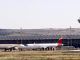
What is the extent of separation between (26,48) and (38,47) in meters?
4.77

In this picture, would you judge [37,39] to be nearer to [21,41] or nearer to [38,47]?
[21,41]

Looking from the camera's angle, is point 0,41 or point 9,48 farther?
point 0,41

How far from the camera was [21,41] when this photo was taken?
537 feet

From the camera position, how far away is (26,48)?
132 metres

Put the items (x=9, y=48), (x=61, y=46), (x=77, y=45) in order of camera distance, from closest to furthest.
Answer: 1. (x=9, y=48)
2. (x=61, y=46)
3. (x=77, y=45)

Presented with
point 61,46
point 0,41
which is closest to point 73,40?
point 61,46

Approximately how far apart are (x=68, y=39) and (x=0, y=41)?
111ft

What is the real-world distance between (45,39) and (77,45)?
16.6 meters

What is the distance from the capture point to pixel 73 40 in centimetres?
16662

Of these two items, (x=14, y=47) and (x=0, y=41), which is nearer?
(x=14, y=47)

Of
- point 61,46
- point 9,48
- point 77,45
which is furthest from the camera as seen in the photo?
point 77,45

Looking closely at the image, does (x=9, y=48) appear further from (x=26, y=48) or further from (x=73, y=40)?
(x=73, y=40)

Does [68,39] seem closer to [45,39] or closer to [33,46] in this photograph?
[45,39]

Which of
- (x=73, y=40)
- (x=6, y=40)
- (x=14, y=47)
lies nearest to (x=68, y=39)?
(x=73, y=40)
